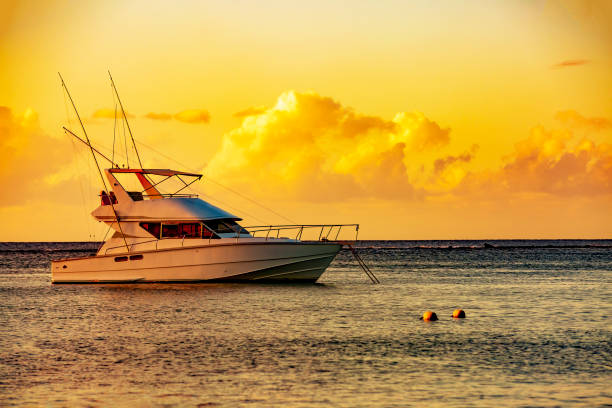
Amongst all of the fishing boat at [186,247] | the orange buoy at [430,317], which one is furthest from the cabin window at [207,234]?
the orange buoy at [430,317]

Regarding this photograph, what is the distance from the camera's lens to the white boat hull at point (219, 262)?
41.3 m

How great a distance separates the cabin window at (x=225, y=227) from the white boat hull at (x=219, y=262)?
46.5 inches

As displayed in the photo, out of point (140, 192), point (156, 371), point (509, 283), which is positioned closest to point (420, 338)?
point (156, 371)

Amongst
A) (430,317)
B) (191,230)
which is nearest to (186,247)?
(191,230)

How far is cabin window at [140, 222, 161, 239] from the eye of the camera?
41906 millimetres

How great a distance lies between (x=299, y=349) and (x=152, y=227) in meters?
20.8

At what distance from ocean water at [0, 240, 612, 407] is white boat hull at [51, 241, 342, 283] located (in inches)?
40.0

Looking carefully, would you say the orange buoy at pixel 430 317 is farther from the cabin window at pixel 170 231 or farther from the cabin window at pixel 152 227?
the cabin window at pixel 152 227

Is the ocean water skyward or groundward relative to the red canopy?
groundward

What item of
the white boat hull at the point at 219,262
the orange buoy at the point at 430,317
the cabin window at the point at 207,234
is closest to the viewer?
the orange buoy at the point at 430,317

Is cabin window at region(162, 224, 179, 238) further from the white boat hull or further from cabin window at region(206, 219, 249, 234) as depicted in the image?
cabin window at region(206, 219, 249, 234)

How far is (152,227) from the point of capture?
42000 mm

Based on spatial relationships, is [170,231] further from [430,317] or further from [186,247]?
[430,317]

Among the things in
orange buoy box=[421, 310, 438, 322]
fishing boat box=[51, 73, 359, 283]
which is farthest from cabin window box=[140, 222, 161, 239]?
orange buoy box=[421, 310, 438, 322]
